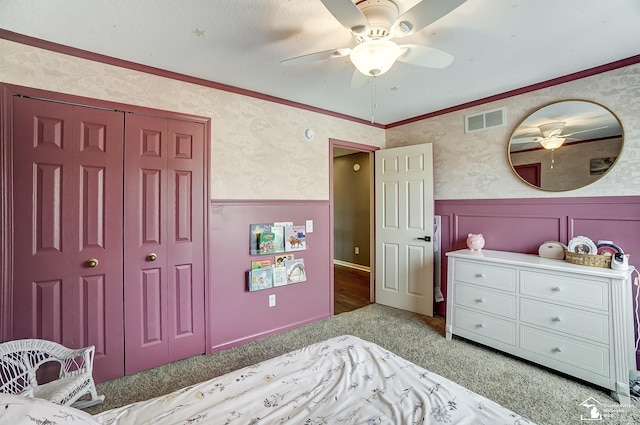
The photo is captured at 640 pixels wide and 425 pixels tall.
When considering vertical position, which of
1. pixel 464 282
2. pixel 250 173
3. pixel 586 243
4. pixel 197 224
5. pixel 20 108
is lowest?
pixel 464 282

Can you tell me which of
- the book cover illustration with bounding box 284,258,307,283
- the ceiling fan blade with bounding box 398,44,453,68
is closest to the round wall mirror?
the ceiling fan blade with bounding box 398,44,453,68

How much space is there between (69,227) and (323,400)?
Answer: 2.12 meters

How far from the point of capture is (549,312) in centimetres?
223

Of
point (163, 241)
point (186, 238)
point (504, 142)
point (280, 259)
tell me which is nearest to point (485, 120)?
point (504, 142)

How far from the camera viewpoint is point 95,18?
172cm

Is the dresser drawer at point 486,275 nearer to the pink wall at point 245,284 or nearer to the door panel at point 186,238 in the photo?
the pink wall at point 245,284

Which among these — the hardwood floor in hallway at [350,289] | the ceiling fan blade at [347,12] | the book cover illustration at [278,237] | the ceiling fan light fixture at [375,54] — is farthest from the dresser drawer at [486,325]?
the ceiling fan blade at [347,12]

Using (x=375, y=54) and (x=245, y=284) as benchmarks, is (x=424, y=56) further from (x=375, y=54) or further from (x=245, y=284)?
(x=245, y=284)

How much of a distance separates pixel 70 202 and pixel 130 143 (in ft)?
1.93

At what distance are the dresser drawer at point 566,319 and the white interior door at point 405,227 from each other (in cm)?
110

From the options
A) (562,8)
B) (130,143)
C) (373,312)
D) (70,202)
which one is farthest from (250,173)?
(562,8)

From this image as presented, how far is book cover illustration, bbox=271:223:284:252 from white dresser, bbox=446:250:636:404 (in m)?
1.73

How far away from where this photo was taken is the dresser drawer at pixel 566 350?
200cm

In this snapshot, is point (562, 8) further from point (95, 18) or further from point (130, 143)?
point (130, 143)
